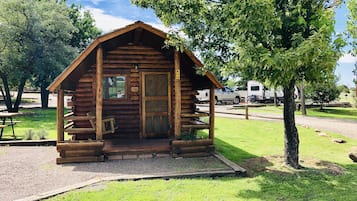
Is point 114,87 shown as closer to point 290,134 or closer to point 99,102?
point 99,102

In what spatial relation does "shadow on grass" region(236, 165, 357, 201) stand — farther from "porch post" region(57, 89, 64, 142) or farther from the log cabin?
"porch post" region(57, 89, 64, 142)

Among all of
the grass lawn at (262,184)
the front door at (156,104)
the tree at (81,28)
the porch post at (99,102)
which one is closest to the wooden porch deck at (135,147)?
the porch post at (99,102)

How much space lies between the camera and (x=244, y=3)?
17.7ft

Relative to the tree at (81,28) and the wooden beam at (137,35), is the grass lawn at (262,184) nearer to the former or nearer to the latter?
the wooden beam at (137,35)

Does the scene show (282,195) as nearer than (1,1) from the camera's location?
Yes

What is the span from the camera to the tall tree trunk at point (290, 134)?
282 inches

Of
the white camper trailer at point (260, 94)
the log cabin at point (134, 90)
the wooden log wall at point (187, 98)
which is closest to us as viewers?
the log cabin at point (134, 90)

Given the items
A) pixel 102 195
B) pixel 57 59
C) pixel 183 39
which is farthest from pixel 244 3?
pixel 57 59

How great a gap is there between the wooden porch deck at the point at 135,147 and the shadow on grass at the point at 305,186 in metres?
2.90

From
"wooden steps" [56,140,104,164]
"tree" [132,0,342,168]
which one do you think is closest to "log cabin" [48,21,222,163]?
"wooden steps" [56,140,104,164]

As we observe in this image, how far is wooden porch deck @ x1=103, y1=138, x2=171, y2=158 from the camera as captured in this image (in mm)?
7996

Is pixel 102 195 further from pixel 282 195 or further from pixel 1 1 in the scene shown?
pixel 1 1

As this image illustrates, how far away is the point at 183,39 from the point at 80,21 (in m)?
26.1

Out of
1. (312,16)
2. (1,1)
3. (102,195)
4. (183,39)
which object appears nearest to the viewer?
(102,195)
